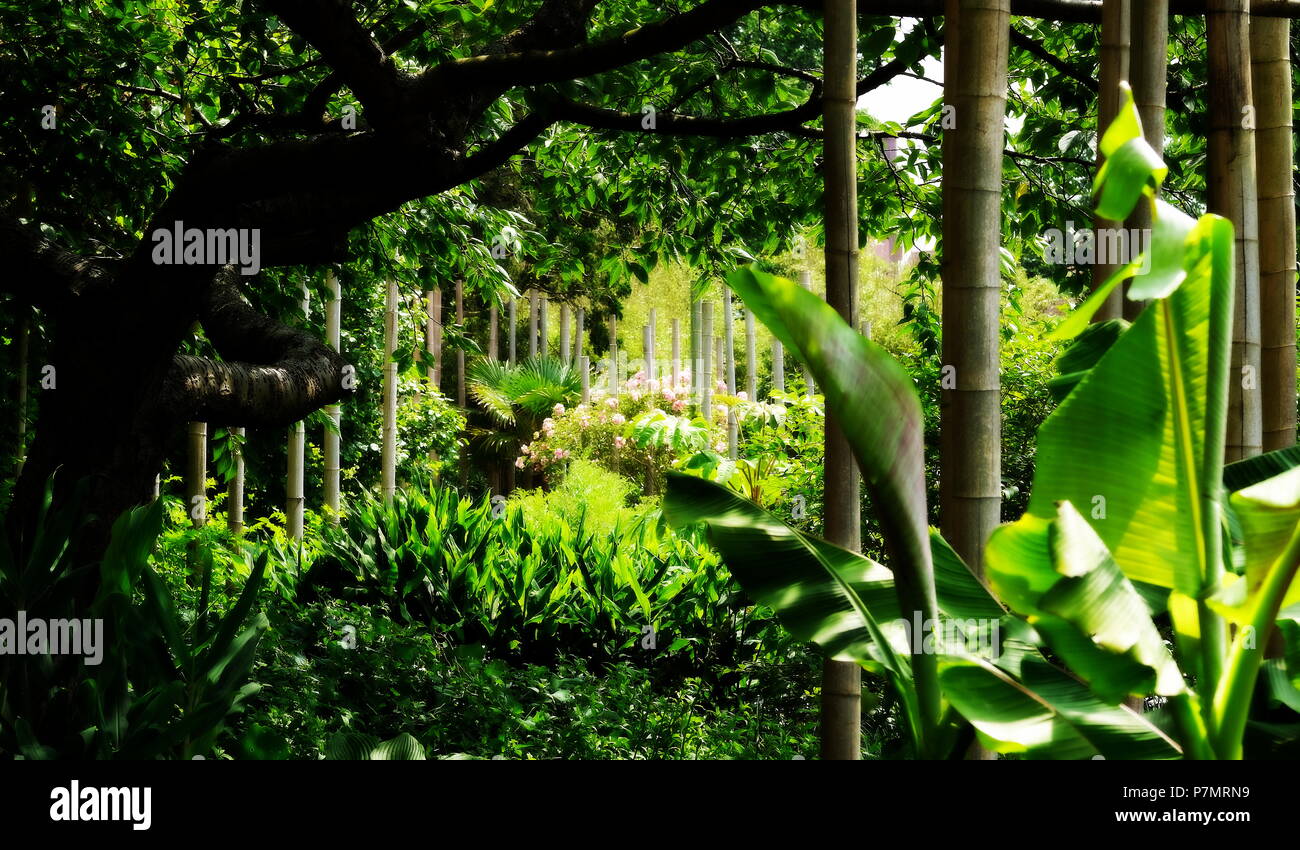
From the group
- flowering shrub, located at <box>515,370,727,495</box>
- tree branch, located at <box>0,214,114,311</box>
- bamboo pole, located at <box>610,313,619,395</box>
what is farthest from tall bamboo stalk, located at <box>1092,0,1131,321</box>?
bamboo pole, located at <box>610,313,619,395</box>

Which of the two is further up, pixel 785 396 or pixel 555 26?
pixel 555 26

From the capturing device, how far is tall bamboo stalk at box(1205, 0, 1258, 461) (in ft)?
8.07

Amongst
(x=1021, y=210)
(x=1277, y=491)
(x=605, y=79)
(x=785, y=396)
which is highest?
(x=605, y=79)

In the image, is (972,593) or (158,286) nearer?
(972,593)

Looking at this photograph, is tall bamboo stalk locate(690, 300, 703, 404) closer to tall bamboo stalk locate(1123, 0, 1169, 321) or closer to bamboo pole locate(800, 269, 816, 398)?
bamboo pole locate(800, 269, 816, 398)

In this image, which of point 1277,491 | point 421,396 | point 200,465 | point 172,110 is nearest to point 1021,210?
point 1277,491

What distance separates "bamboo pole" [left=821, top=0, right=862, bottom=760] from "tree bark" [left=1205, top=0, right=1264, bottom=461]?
0.91 metres

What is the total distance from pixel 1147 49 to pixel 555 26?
2.33m

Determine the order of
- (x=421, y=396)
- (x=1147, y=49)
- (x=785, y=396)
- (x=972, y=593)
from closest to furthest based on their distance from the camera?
(x=972, y=593), (x=1147, y=49), (x=785, y=396), (x=421, y=396)

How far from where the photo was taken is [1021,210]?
5242mm

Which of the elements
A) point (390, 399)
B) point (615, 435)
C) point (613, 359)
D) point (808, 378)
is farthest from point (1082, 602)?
point (613, 359)

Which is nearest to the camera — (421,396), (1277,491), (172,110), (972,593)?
(1277,491)

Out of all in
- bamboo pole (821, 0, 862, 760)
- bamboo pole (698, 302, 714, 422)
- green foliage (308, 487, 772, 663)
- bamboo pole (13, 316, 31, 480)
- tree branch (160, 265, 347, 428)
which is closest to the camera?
bamboo pole (821, 0, 862, 760)

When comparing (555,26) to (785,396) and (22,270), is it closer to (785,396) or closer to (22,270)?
(22,270)
